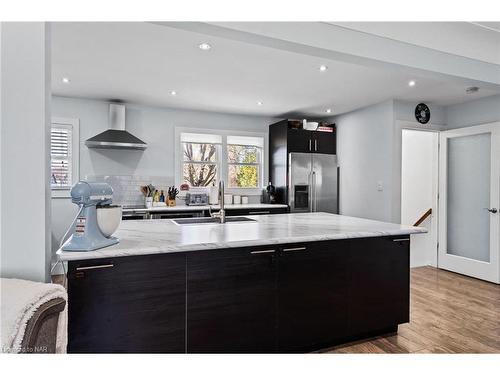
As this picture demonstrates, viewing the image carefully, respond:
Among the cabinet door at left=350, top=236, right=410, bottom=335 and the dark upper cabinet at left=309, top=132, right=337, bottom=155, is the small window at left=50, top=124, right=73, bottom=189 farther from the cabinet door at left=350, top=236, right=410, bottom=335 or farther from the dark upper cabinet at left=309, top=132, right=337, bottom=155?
the cabinet door at left=350, top=236, right=410, bottom=335

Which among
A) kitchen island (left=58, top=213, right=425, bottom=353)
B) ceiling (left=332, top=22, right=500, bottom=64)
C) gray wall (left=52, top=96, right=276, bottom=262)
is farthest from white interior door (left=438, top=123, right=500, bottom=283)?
gray wall (left=52, top=96, right=276, bottom=262)

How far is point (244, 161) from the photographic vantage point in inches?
215

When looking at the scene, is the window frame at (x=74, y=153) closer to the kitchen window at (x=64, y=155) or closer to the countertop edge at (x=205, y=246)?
the kitchen window at (x=64, y=155)

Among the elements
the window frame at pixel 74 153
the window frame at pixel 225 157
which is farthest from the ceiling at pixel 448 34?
the window frame at pixel 74 153

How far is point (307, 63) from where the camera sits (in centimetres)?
305

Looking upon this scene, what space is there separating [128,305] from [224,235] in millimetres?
711

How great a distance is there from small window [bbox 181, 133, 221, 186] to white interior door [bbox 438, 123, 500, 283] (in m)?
3.51

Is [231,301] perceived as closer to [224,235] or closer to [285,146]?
[224,235]

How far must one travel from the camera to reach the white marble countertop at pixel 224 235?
1696mm

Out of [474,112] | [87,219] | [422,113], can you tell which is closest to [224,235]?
[87,219]

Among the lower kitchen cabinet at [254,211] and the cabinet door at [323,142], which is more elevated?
the cabinet door at [323,142]

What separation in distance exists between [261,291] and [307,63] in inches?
87.4

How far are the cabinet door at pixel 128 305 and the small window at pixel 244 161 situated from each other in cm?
360

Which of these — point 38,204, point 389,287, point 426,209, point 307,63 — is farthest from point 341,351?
point 426,209
